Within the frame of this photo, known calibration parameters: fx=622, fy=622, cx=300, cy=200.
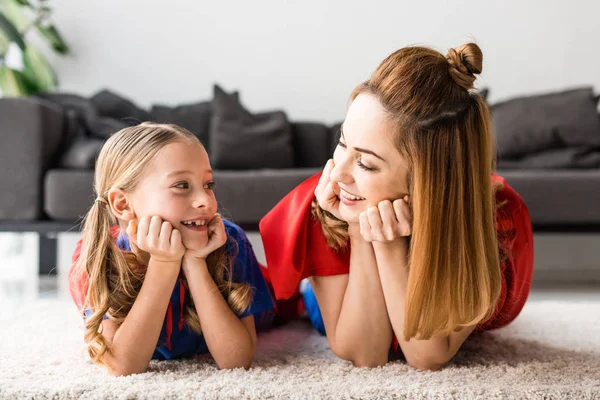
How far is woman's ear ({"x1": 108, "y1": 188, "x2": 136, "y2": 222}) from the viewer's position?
1.23 metres

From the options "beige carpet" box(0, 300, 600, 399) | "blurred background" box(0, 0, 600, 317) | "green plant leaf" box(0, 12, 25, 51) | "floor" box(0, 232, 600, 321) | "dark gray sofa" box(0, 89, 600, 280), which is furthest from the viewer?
"blurred background" box(0, 0, 600, 317)

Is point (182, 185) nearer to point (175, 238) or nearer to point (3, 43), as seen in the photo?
point (175, 238)

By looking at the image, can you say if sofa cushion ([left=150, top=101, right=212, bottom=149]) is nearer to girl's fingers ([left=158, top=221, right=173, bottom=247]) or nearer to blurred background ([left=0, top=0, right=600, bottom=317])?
blurred background ([left=0, top=0, right=600, bottom=317])

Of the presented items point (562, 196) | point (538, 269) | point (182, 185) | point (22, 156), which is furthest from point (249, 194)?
point (538, 269)

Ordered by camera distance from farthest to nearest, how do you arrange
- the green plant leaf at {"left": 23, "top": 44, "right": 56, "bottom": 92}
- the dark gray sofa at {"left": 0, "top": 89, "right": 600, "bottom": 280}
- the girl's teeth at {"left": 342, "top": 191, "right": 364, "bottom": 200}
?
the green plant leaf at {"left": 23, "top": 44, "right": 56, "bottom": 92}, the dark gray sofa at {"left": 0, "top": 89, "right": 600, "bottom": 280}, the girl's teeth at {"left": 342, "top": 191, "right": 364, "bottom": 200}

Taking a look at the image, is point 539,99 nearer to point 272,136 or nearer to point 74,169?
point 272,136

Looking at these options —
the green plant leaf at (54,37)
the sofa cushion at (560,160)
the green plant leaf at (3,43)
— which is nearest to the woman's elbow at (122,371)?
the sofa cushion at (560,160)

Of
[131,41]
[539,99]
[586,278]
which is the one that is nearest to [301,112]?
[131,41]

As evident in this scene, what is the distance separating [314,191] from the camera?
132 cm

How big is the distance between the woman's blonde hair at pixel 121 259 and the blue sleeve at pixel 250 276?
0.02 m

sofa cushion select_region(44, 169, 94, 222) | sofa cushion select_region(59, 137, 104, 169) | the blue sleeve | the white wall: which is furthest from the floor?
the blue sleeve

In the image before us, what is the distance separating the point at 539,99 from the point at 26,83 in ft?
9.29

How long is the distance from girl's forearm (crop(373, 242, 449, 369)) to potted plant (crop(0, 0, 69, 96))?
9.33 feet

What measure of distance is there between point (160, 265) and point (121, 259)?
12 cm
